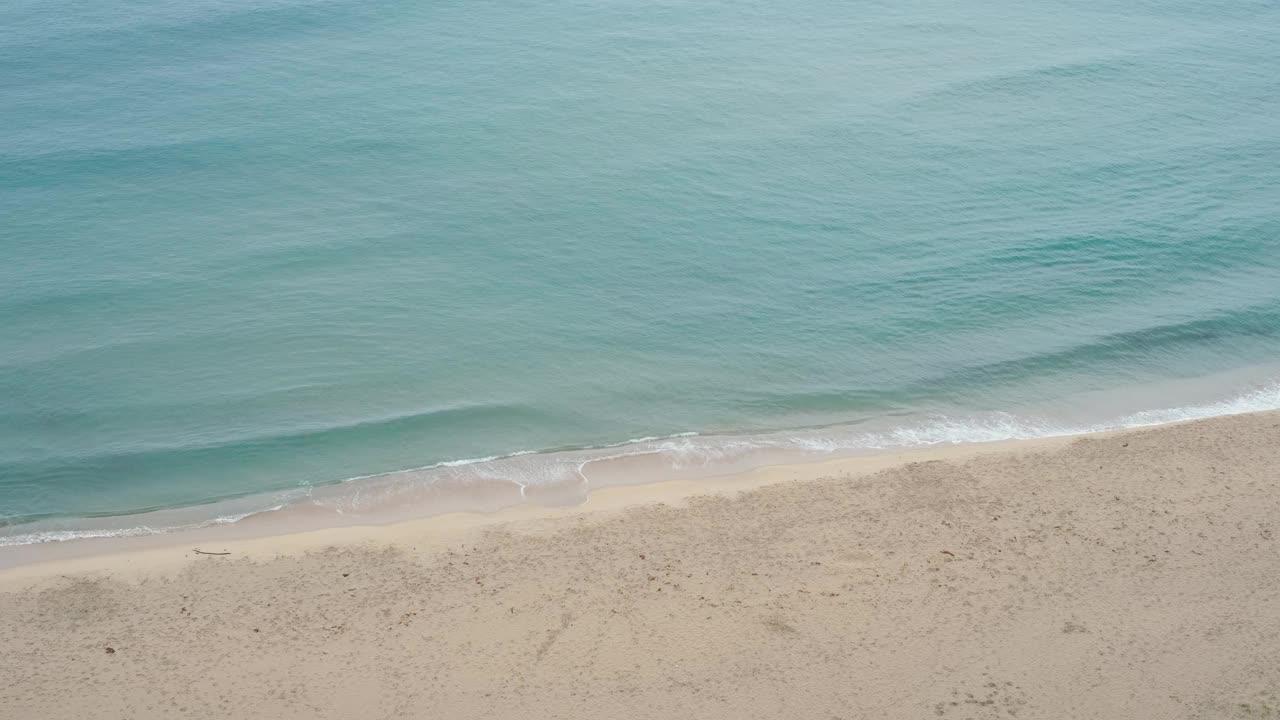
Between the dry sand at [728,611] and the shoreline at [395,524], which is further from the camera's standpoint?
the shoreline at [395,524]

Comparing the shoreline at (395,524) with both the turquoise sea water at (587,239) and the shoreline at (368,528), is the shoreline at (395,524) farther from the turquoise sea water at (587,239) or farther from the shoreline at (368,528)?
the turquoise sea water at (587,239)

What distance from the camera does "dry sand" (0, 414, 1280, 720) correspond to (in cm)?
1368

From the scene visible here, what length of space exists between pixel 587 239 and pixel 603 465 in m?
8.86

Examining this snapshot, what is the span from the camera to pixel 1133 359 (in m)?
22.3

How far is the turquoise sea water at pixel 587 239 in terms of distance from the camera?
2023 centimetres

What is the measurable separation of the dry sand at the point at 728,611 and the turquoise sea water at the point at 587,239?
2.40 meters

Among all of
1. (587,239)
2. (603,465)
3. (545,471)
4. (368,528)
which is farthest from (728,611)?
(587,239)

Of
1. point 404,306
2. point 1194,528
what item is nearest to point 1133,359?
point 1194,528

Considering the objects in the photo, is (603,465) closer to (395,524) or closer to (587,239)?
(395,524)

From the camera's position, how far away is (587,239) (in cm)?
2634

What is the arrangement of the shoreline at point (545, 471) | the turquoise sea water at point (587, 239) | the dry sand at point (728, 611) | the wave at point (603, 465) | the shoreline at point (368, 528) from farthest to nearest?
the turquoise sea water at point (587, 239) → the wave at point (603, 465) → the shoreline at point (545, 471) → the shoreline at point (368, 528) → the dry sand at point (728, 611)

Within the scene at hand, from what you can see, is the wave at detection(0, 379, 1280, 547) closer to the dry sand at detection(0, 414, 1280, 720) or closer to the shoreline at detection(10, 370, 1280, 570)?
the shoreline at detection(10, 370, 1280, 570)

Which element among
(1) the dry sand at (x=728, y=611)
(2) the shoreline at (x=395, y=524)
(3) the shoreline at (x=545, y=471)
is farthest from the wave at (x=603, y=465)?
(1) the dry sand at (x=728, y=611)

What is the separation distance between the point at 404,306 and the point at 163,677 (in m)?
11.0
